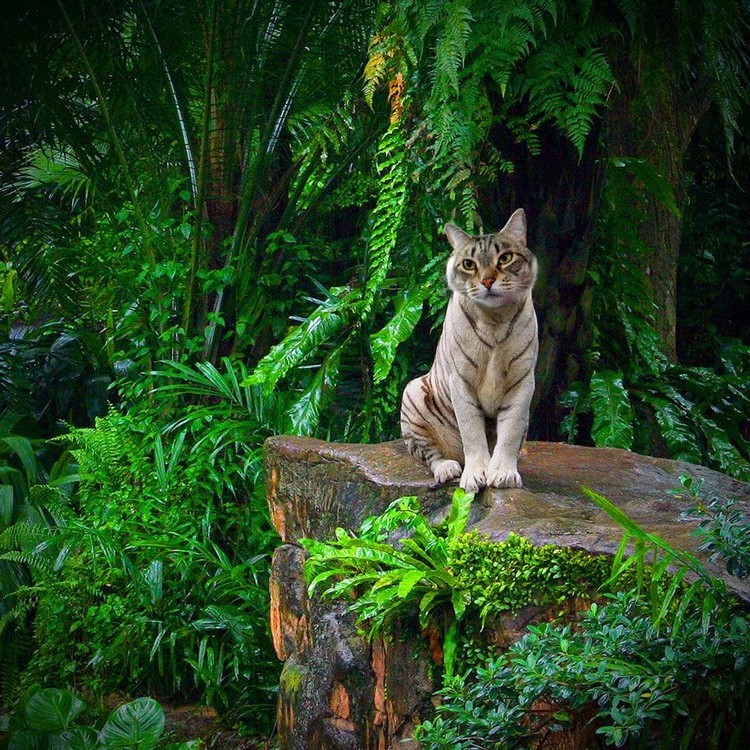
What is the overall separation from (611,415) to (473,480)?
1862 millimetres

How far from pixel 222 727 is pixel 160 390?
7.09ft

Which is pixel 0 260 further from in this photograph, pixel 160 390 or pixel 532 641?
pixel 532 641

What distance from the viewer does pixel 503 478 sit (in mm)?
3846

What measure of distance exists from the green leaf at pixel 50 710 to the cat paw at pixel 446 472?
2173 mm

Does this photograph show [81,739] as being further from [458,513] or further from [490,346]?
[490,346]

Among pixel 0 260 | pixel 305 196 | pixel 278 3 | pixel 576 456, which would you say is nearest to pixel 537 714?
pixel 576 456

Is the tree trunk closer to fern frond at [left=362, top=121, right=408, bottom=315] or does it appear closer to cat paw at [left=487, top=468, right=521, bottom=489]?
fern frond at [left=362, top=121, right=408, bottom=315]

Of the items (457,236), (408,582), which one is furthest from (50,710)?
(457,236)

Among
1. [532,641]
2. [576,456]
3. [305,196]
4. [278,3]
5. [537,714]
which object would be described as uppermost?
[278,3]

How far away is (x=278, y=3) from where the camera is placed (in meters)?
6.56

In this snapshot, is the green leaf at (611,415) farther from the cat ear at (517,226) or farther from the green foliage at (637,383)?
the cat ear at (517,226)

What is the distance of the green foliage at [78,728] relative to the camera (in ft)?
14.5

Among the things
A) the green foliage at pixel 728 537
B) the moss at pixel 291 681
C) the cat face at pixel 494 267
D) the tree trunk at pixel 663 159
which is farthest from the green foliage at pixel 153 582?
the tree trunk at pixel 663 159

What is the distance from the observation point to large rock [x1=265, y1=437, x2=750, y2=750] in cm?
347
